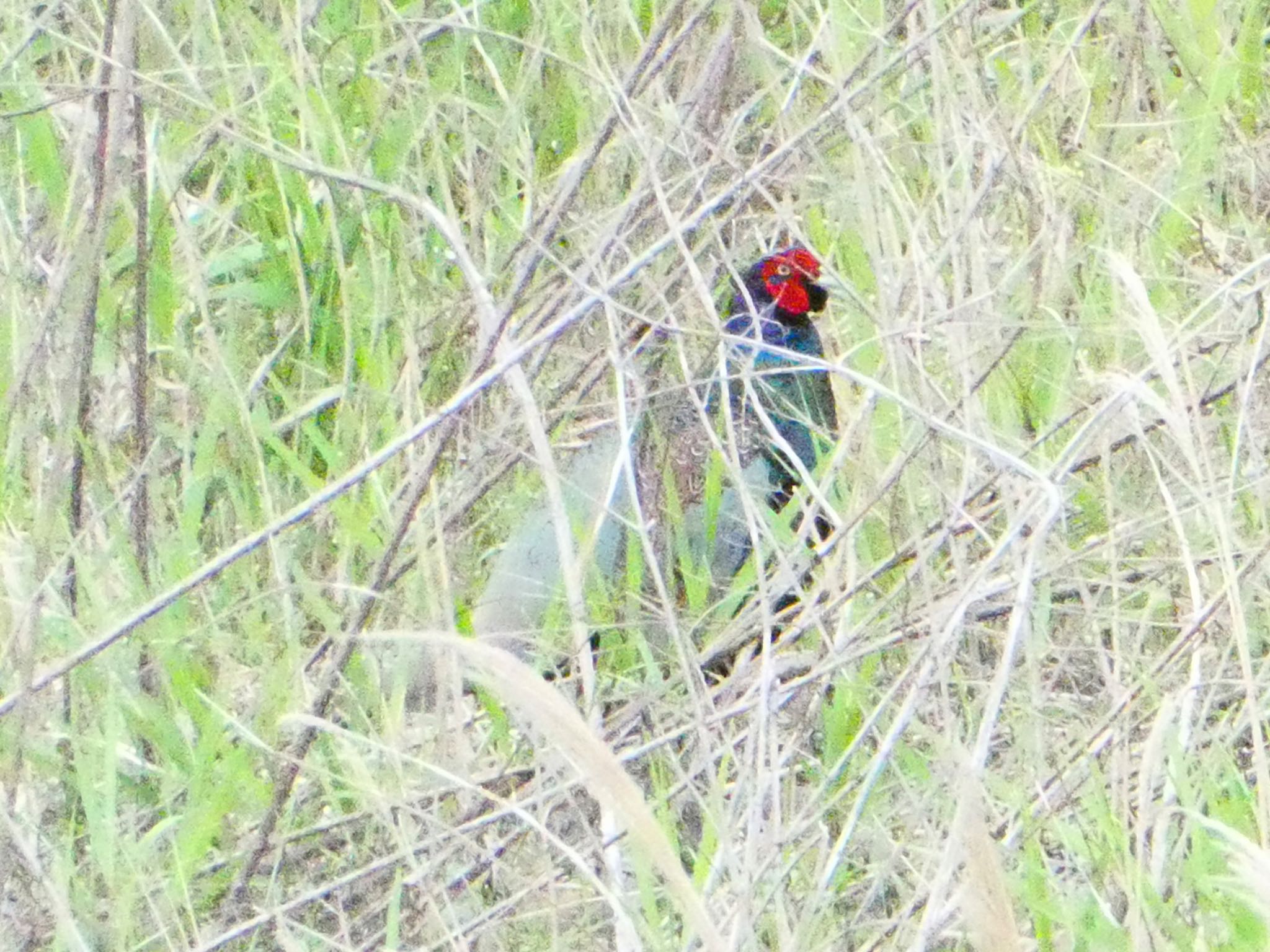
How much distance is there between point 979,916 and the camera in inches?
35.9

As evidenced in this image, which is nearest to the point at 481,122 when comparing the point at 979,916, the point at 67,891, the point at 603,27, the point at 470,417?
the point at 603,27

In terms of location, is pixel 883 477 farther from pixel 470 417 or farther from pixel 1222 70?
pixel 1222 70

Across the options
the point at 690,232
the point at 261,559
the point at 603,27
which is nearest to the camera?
the point at 261,559

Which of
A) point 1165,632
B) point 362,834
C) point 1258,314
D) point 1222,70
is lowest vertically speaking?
point 362,834

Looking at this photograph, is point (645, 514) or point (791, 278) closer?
point (645, 514)

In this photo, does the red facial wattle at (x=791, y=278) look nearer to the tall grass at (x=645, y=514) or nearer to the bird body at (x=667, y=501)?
the bird body at (x=667, y=501)

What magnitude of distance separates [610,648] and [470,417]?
0.33 meters

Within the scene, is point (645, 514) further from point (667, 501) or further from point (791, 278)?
point (791, 278)

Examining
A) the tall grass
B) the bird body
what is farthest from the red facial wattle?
the tall grass

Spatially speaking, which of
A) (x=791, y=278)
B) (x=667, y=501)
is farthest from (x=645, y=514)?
(x=791, y=278)

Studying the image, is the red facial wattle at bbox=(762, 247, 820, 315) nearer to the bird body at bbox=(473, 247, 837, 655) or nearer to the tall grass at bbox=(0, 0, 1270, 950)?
the bird body at bbox=(473, 247, 837, 655)

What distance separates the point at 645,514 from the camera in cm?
254

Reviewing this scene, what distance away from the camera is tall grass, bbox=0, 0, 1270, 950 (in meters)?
1.57

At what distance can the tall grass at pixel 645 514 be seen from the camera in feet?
5.16
